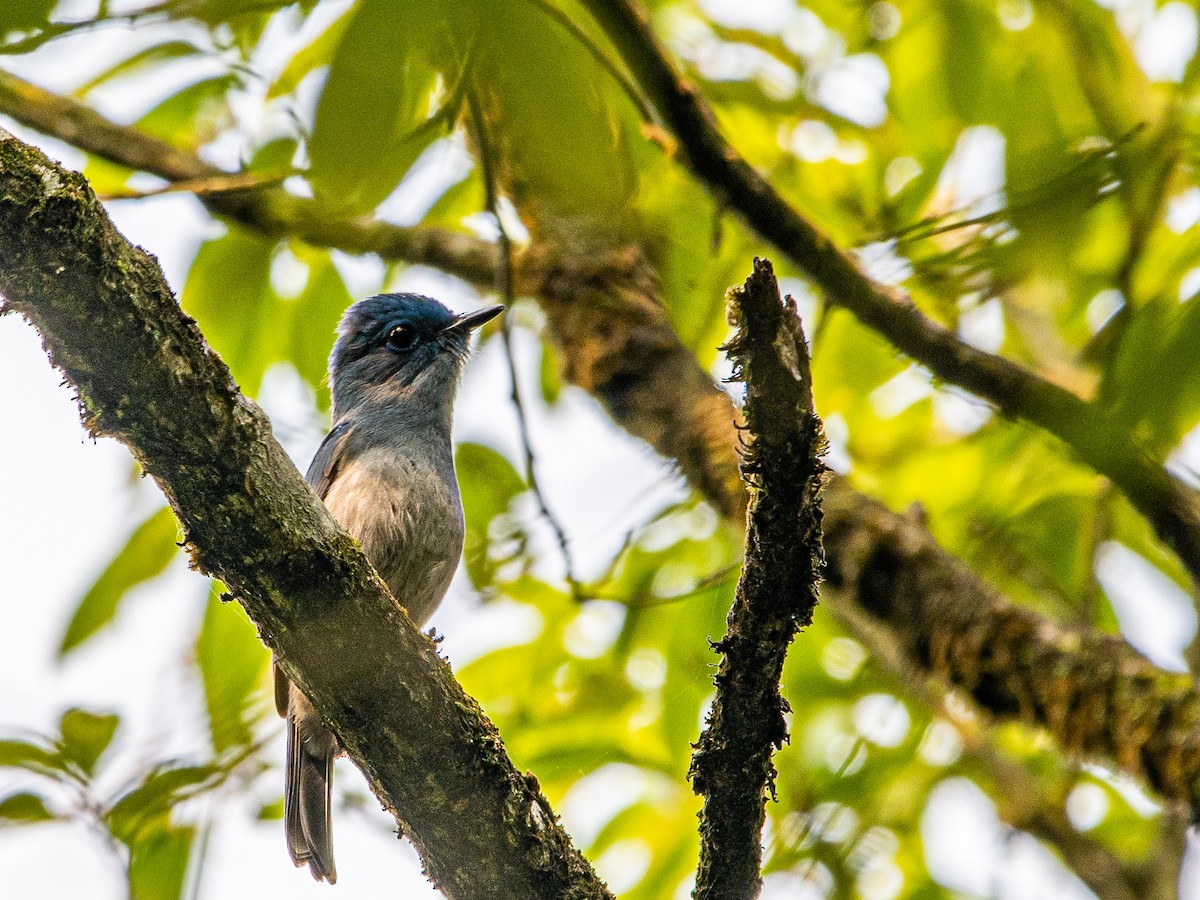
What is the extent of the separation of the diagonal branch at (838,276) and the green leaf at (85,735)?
8.19 feet

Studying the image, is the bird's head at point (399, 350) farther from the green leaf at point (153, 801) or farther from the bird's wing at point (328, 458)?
the green leaf at point (153, 801)

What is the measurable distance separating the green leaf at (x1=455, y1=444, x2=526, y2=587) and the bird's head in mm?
804

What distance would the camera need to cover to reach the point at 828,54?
5.18 m

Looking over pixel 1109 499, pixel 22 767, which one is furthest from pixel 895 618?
pixel 22 767

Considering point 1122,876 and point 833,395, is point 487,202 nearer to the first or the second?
point 833,395

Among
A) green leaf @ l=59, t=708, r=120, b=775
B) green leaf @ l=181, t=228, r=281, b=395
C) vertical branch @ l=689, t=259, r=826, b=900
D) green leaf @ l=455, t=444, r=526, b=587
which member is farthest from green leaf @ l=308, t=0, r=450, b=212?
green leaf @ l=455, t=444, r=526, b=587

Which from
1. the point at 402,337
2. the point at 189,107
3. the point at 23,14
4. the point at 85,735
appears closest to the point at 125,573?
the point at 85,735

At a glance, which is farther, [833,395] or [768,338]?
[833,395]

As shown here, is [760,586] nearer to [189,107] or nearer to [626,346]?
[189,107]

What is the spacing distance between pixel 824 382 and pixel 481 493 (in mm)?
1581

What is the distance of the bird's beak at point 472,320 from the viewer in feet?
19.0

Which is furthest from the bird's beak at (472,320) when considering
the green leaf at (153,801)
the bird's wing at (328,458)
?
the green leaf at (153,801)

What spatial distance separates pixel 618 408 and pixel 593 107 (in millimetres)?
4086

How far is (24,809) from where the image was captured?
304 centimetres
